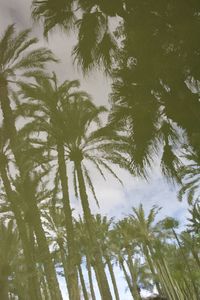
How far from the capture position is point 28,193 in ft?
66.9

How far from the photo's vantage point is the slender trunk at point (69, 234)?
1659cm

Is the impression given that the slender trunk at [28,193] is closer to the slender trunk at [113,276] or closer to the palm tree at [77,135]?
the palm tree at [77,135]

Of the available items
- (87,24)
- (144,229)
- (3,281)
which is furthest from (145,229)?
(87,24)

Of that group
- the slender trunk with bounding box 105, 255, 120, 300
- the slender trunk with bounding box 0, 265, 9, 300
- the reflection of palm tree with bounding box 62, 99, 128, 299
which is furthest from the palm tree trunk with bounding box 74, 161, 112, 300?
the slender trunk with bounding box 105, 255, 120, 300

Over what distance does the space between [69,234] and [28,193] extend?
11.6ft

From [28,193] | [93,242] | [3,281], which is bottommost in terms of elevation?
[93,242]

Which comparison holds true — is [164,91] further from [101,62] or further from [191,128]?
[101,62]

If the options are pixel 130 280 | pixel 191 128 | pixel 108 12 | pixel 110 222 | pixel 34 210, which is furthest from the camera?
pixel 130 280

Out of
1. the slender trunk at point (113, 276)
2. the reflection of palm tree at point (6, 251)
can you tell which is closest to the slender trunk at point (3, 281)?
the reflection of palm tree at point (6, 251)

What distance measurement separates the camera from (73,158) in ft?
66.6

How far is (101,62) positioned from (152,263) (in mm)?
35774

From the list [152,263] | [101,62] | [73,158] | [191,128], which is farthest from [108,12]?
[152,263]

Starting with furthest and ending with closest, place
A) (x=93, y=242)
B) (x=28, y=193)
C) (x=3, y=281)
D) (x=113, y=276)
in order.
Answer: (x=113, y=276), (x=3, y=281), (x=28, y=193), (x=93, y=242)

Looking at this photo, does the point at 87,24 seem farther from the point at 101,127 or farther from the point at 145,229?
the point at 145,229
